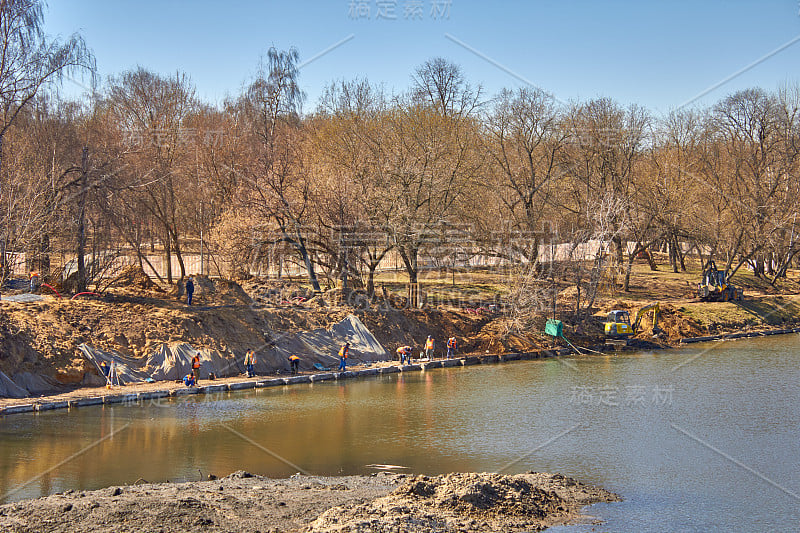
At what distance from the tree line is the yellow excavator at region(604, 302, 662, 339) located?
228 cm

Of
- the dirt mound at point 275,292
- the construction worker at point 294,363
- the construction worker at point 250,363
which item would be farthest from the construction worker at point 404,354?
the construction worker at point 250,363

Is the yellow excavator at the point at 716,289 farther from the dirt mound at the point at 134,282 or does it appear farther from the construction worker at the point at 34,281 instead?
the construction worker at the point at 34,281

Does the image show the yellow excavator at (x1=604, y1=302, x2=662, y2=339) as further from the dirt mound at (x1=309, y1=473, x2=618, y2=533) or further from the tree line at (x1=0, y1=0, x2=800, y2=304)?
the dirt mound at (x1=309, y1=473, x2=618, y2=533)

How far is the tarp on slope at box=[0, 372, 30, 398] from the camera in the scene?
26438 mm

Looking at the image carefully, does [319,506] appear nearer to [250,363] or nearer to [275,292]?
[250,363]

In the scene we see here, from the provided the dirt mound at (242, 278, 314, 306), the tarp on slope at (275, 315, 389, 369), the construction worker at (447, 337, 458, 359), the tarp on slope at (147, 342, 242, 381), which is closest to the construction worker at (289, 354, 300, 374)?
the tarp on slope at (275, 315, 389, 369)

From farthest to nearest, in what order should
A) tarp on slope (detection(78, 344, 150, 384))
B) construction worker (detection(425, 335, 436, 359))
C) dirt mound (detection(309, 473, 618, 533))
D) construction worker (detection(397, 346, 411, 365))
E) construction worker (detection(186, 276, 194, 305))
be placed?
construction worker (detection(425, 335, 436, 359))
construction worker (detection(397, 346, 411, 365))
construction worker (detection(186, 276, 194, 305))
tarp on slope (detection(78, 344, 150, 384))
dirt mound (detection(309, 473, 618, 533))

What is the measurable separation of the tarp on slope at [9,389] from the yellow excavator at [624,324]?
1158 inches

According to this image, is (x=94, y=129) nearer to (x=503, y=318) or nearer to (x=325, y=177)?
(x=325, y=177)

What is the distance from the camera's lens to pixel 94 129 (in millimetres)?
44062

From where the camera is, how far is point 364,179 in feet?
136

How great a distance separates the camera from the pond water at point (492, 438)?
17234 mm

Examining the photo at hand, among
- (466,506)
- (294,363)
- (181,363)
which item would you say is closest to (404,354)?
(294,363)

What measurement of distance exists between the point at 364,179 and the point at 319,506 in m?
27.6
